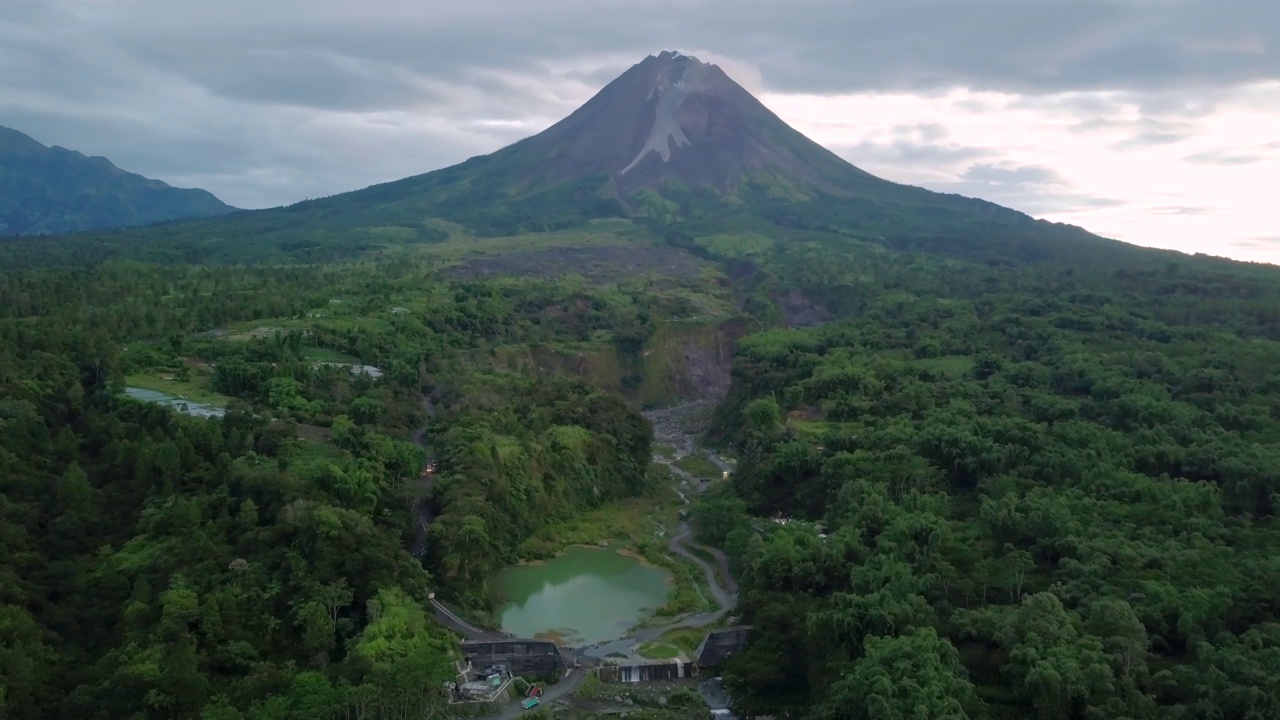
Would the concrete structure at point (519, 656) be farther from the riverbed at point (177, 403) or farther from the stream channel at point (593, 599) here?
the riverbed at point (177, 403)

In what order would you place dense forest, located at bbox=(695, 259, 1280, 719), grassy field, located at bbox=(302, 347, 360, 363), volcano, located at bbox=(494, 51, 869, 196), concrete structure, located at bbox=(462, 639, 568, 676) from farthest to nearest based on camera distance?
volcano, located at bbox=(494, 51, 869, 196) < grassy field, located at bbox=(302, 347, 360, 363) < concrete structure, located at bbox=(462, 639, 568, 676) < dense forest, located at bbox=(695, 259, 1280, 719)

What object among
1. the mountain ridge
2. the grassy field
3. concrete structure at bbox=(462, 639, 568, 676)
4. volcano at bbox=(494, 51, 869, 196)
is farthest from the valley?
the mountain ridge

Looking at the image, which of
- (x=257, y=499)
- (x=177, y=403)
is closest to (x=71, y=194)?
(x=177, y=403)

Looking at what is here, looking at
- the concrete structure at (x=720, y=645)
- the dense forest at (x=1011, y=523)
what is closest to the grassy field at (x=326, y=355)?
the dense forest at (x=1011, y=523)

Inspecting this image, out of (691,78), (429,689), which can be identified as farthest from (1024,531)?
(691,78)

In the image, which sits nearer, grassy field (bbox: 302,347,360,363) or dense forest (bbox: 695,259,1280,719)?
dense forest (bbox: 695,259,1280,719)

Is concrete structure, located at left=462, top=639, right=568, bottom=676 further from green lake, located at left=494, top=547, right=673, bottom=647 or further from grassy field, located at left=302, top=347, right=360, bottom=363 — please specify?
grassy field, located at left=302, top=347, right=360, bottom=363
